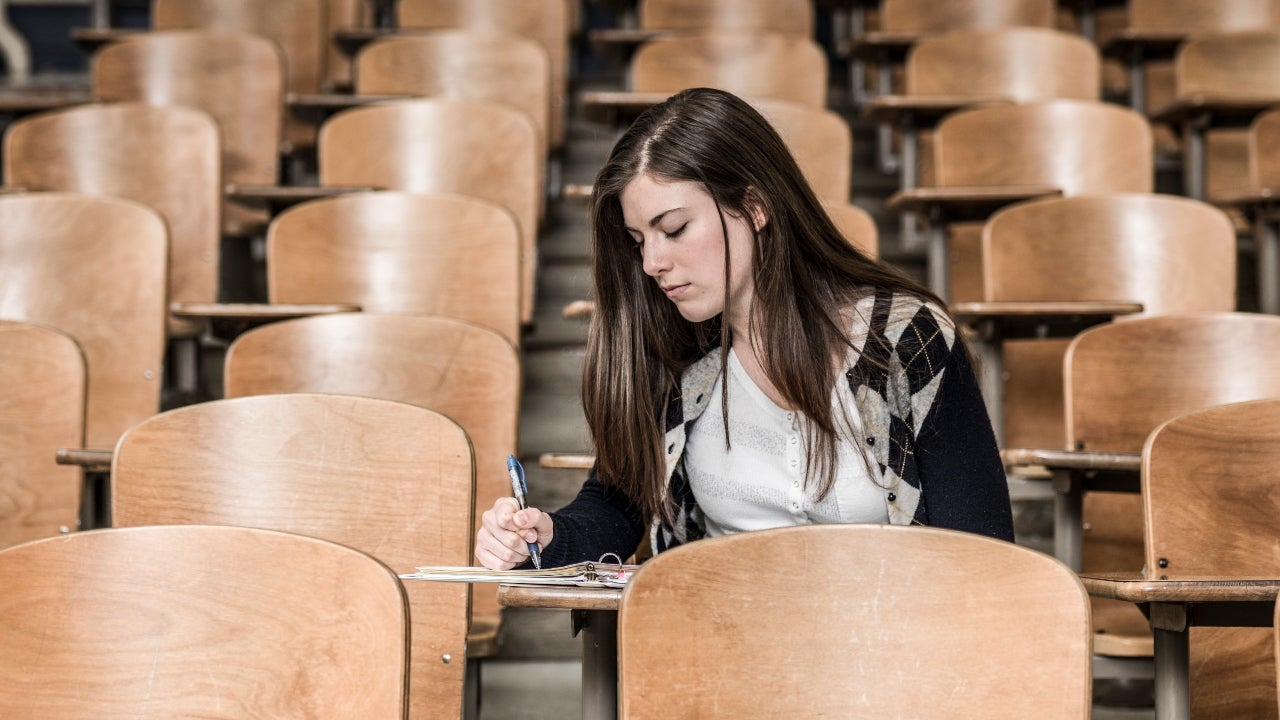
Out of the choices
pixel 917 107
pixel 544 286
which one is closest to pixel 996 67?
pixel 917 107

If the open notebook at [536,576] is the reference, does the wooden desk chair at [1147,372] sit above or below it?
above

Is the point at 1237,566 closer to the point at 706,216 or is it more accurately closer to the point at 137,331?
the point at 706,216

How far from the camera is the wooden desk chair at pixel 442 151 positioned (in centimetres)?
212

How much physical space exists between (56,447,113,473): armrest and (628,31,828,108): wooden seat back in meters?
1.51

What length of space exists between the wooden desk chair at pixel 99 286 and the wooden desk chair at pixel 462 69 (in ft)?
3.05

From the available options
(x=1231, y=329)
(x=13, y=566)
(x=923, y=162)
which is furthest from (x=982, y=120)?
(x=13, y=566)

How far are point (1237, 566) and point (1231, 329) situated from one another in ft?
1.31

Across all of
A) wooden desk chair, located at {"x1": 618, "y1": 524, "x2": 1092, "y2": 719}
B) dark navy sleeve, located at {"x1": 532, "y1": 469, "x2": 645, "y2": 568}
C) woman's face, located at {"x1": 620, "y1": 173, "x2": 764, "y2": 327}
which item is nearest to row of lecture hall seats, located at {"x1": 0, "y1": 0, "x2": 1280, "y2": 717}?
wooden desk chair, located at {"x1": 618, "y1": 524, "x2": 1092, "y2": 719}

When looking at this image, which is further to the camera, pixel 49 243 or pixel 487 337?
pixel 49 243

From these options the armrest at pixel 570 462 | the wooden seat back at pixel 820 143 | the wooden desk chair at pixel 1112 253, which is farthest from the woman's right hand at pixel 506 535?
the wooden seat back at pixel 820 143

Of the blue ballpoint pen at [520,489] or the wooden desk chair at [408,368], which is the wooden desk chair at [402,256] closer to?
the wooden desk chair at [408,368]

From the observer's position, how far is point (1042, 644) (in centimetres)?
73

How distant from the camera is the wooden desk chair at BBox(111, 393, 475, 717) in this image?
1.11 m

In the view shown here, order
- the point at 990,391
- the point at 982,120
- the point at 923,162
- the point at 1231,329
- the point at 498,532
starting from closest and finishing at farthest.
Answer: the point at 498,532 → the point at 1231,329 → the point at 990,391 → the point at 982,120 → the point at 923,162
